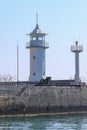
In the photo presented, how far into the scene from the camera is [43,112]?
55.5 meters

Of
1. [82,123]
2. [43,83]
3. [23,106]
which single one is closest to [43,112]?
[23,106]

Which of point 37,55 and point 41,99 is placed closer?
point 41,99

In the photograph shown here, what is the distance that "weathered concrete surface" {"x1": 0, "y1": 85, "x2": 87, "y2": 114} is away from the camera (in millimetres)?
54125

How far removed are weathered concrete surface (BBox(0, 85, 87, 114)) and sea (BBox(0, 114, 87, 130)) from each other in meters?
3.33

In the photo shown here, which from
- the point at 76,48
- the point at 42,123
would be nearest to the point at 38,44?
the point at 76,48

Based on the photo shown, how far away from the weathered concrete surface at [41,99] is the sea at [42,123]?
3334mm

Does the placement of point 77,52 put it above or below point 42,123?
above

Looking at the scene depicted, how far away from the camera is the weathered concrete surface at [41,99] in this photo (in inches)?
2131

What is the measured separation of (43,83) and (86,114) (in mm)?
7222

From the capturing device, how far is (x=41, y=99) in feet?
185

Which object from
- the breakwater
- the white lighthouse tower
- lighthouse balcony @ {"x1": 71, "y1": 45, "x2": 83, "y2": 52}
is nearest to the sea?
the breakwater

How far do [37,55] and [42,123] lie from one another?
23212mm

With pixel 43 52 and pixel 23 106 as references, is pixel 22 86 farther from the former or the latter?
pixel 43 52

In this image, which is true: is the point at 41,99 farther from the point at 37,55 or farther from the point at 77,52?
the point at 77,52
